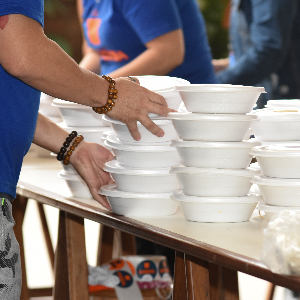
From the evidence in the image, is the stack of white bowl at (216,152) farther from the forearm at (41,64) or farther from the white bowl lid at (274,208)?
the forearm at (41,64)

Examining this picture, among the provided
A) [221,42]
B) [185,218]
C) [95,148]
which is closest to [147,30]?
[95,148]

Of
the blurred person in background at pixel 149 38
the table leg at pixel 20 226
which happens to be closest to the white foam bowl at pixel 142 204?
the blurred person in background at pixel 149 38

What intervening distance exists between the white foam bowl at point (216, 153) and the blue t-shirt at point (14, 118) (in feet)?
1.15

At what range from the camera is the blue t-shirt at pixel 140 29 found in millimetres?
2068

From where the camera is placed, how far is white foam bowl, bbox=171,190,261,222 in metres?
1.26

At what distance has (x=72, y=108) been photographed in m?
1.75

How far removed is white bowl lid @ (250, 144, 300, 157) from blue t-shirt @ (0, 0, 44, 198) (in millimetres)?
512

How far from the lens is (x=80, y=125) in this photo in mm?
1769

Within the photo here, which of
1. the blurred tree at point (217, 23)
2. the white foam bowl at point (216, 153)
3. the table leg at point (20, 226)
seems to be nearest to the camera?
the white foam bowl at point (216, 153)

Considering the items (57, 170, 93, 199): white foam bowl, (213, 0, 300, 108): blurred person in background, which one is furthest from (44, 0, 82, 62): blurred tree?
(57, 170, 93, 199): white foam bowl

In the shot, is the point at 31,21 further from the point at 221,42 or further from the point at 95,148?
the point at 221,42

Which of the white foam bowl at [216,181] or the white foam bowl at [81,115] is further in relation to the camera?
the white foam bowl at [81,115]

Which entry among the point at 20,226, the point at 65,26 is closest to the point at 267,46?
the point at 20,226

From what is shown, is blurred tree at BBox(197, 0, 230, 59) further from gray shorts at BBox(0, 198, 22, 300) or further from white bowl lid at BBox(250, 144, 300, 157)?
gray shorts at BBox(0, 198, 22, 300)
